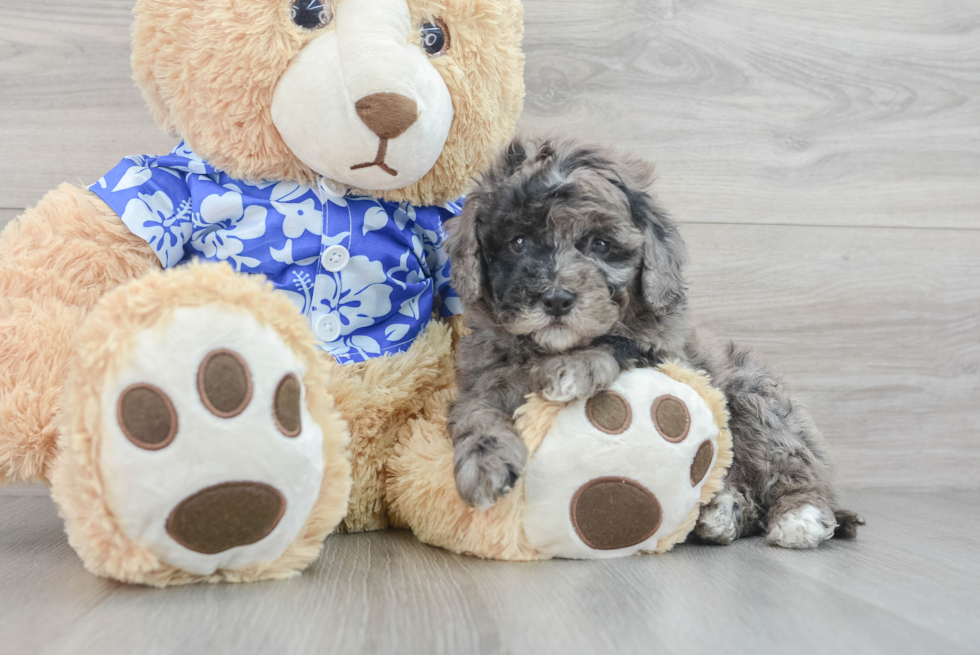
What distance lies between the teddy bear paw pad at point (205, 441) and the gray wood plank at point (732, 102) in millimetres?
1410

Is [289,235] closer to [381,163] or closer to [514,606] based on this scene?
[381,163]

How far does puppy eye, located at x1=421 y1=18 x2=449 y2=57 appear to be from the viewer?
1.64 metres

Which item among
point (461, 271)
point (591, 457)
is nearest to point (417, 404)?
point (461, 271)

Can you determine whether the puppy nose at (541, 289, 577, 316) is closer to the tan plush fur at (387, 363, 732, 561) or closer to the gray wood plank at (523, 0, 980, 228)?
the tan plush fur at (387, 363, 732, 561)

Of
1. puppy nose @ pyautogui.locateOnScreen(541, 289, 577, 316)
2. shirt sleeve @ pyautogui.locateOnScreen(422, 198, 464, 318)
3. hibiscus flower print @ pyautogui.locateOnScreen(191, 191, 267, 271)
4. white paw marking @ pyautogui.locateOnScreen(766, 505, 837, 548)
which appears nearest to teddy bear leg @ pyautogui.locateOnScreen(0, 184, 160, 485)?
hibiscus flower print @ pyautogui.locateOnScreen(191, 191, 267, 271)

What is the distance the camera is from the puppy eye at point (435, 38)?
5.37 ft

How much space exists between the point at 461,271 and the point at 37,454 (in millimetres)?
874

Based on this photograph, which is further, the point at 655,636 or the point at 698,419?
the point at 698,419

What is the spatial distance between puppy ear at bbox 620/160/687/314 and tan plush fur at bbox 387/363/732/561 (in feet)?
0.49

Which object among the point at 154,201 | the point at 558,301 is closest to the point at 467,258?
the point at 558,301

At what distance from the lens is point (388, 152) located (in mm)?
1577

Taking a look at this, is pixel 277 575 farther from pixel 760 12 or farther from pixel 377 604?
pixel 760 12

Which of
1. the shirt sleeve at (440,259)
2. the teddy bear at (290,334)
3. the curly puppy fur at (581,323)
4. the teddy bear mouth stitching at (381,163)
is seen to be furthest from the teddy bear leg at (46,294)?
the curly puppy fur at (581,323)

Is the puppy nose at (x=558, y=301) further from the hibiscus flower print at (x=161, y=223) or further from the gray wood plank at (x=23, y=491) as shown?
the gray wood plank at (x=23, y=491)
